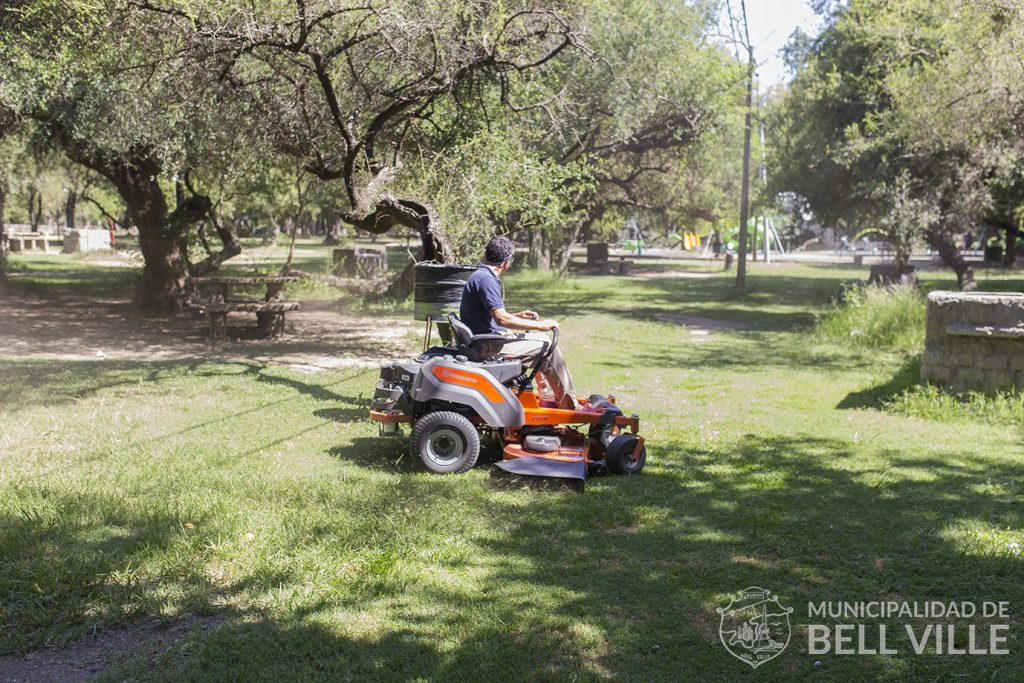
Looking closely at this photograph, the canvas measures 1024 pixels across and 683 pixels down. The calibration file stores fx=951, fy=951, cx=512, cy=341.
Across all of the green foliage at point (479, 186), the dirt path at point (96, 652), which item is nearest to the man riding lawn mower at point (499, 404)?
the dirt path at point (96, 652)

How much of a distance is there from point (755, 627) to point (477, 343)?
3230 millimetres

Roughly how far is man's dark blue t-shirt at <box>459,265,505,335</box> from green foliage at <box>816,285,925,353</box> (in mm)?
8169

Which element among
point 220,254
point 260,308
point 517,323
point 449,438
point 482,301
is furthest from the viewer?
point 220,254

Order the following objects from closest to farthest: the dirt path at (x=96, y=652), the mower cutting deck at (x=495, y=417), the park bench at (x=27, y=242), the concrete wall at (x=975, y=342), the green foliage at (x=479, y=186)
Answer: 1. the dirt path at (x=96, y=652)
2. the mower cutting deck at (x=495, y=417)
3. the concrete wall at (x=975, y=342)
4. the green foliage at (x=479, y=186)
5. the park bench at (x=27, y=242)

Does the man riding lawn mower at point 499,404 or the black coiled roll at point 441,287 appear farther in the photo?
the black coiled roll at point 441,287

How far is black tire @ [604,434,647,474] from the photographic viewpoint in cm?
666

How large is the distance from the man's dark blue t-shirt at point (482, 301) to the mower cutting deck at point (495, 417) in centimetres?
13

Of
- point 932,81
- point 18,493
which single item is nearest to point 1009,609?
point 18,493

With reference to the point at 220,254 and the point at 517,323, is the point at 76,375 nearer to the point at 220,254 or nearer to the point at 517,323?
the point at 517,323

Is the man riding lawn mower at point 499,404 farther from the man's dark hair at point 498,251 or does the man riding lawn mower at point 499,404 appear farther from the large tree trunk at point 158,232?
the large tree trunk at point 158,232

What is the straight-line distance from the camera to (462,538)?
5.35m

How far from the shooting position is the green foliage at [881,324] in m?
13.4

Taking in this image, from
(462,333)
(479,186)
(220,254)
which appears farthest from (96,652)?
(220,254)

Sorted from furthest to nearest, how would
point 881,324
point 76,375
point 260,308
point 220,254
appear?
point 220,254, point 881,324, point 260,308, point 76,375
